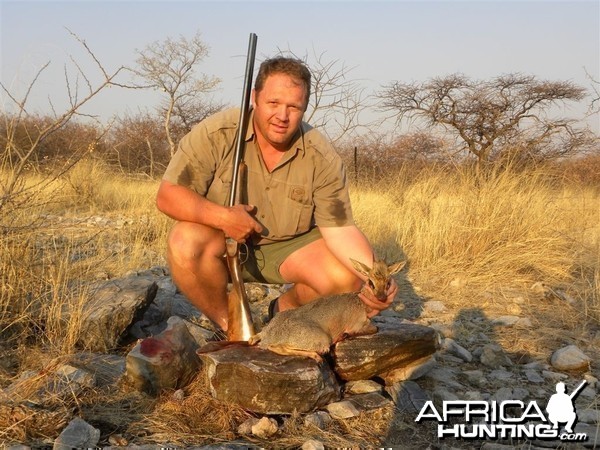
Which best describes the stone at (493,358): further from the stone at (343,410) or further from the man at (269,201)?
the stone at (343,410)

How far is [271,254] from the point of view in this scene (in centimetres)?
424

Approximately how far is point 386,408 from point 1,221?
284cm

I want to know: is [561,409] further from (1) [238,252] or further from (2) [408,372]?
(1) [238,252]

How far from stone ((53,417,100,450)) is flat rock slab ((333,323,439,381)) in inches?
51.0

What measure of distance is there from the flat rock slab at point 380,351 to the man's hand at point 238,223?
86 cm

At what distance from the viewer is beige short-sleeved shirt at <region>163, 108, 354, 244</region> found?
397cm

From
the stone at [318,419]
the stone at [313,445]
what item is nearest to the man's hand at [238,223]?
the stone at [318,419]

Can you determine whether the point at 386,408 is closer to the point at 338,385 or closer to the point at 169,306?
the point at 338,385

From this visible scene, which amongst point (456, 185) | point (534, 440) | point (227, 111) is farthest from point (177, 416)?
point (456, 185)

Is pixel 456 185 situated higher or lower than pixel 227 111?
lower

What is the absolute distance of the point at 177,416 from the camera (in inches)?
115

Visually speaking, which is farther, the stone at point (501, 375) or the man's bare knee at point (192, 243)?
the man's bare knee at point (192, 243)

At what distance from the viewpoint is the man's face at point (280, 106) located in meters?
3.71

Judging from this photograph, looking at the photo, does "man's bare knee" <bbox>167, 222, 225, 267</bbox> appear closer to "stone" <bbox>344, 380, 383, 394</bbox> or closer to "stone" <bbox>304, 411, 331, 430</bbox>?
"stone" <bbox>344, 380, 383, 394</bbox>
